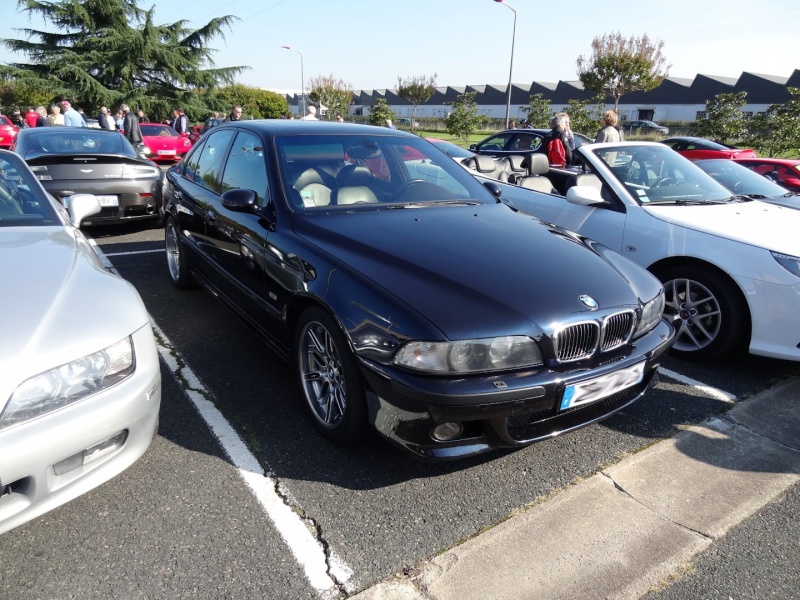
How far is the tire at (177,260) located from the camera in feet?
15.8

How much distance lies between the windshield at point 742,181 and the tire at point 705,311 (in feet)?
6.05

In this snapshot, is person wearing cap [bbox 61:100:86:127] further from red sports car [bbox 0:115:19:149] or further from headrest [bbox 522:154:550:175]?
headrest [bbox 522:154:550:175]

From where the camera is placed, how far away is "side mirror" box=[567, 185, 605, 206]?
4.45 m

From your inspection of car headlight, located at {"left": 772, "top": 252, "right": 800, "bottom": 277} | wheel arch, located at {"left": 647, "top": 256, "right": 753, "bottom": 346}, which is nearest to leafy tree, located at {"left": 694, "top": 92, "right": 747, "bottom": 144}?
wheel arch, located at {"left": 647, "top": 256, "right": 753, "bottom": 346}

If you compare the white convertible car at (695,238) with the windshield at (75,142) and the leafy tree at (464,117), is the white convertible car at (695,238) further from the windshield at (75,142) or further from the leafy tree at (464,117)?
the leafy tree at (464,117)

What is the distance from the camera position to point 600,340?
2.47 m

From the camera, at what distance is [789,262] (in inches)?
136

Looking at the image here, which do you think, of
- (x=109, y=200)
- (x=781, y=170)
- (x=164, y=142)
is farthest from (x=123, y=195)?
(x=164, y=142)

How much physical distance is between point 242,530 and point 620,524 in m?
1.57

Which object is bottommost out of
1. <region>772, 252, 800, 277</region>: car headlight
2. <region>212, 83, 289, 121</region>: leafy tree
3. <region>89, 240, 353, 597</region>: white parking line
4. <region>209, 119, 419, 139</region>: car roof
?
<region>89, 240, 353, 597</region>: white parking line

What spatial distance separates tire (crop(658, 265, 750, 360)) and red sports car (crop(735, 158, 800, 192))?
280 inches

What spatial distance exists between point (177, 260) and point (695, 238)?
4234 millimetres

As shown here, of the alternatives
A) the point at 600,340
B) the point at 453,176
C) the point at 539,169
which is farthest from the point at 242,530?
the point at 539,169

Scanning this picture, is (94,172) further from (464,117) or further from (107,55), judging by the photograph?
(107,55)
